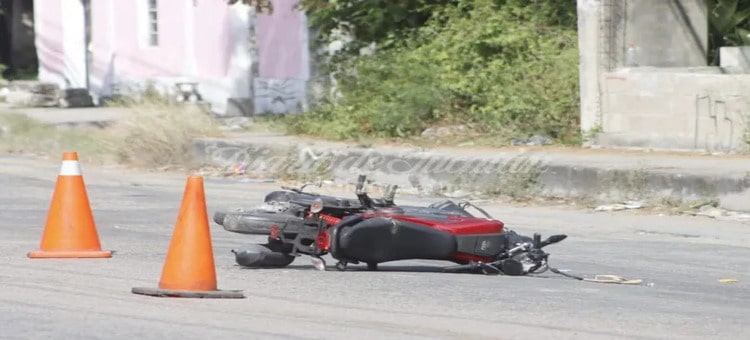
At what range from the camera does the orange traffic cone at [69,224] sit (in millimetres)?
10438

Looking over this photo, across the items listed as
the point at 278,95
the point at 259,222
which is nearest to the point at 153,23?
the point at 278,95

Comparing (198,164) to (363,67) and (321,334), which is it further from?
(321,334)

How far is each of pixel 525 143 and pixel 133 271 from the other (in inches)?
426

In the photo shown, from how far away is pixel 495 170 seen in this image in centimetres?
1689

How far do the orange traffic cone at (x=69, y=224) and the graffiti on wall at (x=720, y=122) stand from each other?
9.67 meters

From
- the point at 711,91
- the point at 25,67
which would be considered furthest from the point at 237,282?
the point at 25,67

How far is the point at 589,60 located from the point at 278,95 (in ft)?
37.9

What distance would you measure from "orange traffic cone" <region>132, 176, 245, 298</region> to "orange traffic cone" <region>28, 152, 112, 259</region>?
189cm

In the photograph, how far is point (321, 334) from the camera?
7434 millimetres

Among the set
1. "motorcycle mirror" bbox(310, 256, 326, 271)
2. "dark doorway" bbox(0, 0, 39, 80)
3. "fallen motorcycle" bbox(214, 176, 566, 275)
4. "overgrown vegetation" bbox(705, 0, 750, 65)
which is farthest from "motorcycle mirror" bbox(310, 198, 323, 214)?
"dark doorway" bbox(0, 0, 39, 80)

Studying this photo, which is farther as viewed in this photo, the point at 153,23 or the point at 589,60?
Result: the point at 153,23

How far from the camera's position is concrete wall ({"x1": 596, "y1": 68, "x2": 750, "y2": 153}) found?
17938 millimetres

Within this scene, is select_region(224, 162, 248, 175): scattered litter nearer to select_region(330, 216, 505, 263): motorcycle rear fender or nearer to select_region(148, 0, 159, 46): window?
select_region(330, 216, 505, 263): motorcycle rear fender

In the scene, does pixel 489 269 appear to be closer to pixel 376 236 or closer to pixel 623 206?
pixel 376 236
